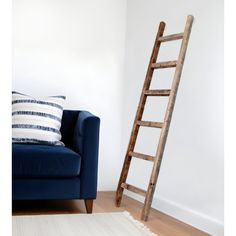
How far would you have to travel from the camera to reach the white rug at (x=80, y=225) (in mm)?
2934

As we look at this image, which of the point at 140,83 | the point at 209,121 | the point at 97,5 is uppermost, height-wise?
the point at 97,5

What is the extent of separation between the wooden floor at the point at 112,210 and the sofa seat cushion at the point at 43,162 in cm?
37

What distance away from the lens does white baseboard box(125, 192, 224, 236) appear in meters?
3.02

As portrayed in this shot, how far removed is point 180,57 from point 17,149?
1.43 meters

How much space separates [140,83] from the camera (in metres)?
4.48

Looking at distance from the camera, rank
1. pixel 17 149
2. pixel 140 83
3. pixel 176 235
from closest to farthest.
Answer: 1. pixel 176 235
2. pixel 17 149
3. pixel 140 83

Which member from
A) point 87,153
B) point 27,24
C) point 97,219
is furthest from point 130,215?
point 27,24

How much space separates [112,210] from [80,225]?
0.64 m

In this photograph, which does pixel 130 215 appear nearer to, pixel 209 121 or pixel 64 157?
pixel 64 157

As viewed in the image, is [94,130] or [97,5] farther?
[97,5]

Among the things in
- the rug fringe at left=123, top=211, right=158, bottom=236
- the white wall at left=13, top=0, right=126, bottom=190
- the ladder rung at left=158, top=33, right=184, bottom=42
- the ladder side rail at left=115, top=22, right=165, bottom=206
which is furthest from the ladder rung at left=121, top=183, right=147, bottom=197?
the ladder rung at left=158, top=33, right=184, bottom=42

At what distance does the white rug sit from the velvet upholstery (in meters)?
0.19

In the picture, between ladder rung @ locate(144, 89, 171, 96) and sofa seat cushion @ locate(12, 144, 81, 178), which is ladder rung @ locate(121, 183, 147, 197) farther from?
ladder rung @ locate(144, 89, 171, 96)

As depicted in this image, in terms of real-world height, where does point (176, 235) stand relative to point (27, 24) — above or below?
below
